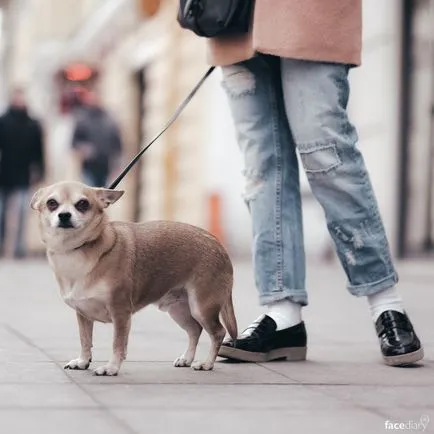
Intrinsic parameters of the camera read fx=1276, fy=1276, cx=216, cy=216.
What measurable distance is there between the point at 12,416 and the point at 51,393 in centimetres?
38

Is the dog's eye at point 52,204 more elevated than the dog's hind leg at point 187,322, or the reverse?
the dog's eye at point 52,204

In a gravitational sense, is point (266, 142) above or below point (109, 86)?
above

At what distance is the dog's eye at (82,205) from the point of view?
3.74 metres

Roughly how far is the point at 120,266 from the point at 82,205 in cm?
22

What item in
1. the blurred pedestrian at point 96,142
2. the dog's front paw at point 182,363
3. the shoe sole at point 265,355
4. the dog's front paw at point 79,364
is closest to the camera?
the dog's front paw at point 79,364

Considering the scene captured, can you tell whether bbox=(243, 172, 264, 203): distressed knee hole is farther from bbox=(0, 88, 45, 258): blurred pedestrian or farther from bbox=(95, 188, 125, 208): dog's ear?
bbox=(0, 88, 45, 258): blurred pedestrian

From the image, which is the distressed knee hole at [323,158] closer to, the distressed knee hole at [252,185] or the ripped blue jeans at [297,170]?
the ripped blue jeans at [297,170]

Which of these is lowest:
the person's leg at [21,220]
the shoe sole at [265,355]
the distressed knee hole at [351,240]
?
the person's leg at [21,220]

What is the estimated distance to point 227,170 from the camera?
1617 cm

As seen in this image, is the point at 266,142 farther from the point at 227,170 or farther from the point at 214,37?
the point at 227,170

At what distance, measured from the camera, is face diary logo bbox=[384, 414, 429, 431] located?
293 cm

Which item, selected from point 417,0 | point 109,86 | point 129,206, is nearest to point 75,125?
point 417,0

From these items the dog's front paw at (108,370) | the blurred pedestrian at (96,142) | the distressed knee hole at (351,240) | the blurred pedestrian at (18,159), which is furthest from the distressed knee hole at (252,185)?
the blurred pedestrian at (18,159)

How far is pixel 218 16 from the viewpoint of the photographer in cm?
425
